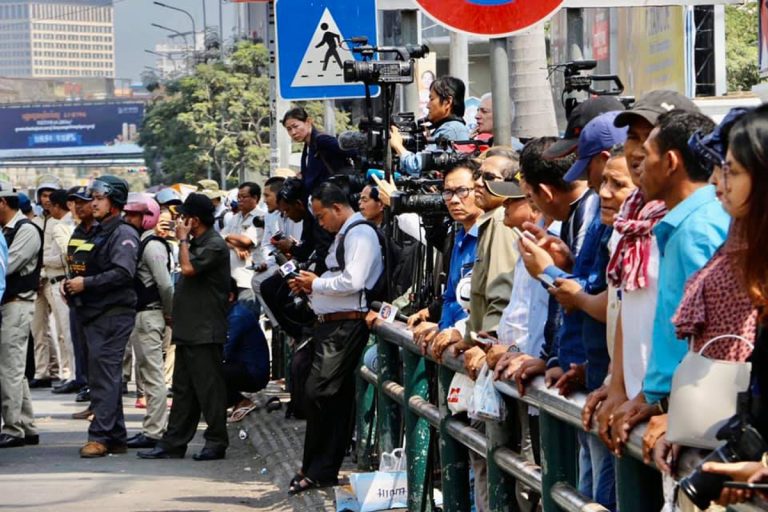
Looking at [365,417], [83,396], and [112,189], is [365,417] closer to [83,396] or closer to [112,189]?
[112,189]

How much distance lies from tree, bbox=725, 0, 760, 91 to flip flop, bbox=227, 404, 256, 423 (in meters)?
24.2

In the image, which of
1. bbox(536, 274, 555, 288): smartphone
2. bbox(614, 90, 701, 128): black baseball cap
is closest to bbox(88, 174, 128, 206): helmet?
bbox(536, 274, 555, 288): smartphone

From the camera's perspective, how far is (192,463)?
12070 millimetres

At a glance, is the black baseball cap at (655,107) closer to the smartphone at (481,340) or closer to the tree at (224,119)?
the smartphone at (481,340)

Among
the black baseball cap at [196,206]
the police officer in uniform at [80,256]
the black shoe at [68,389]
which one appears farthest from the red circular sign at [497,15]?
the black shoe at [68,389]

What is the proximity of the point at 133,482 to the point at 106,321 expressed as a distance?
1763 millimetres

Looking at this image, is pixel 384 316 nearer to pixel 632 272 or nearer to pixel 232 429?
pixel 632 272

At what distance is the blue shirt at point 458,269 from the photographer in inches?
301

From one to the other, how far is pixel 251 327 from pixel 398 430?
5355mm

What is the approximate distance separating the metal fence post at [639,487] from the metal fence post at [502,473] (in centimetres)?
160

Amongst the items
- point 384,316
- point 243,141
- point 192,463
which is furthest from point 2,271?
point 243,141

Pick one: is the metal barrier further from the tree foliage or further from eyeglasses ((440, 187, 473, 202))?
the tree foliage

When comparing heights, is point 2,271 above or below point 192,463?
above

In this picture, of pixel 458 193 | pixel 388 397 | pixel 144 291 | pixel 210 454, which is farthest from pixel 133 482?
pixel 458 193
